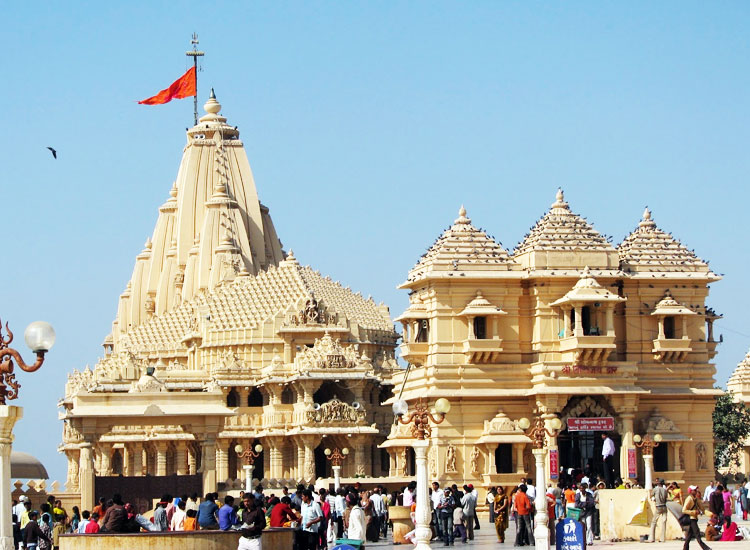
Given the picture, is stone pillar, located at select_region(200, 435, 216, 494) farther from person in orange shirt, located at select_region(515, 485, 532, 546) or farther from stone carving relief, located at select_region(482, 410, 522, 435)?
person in orange shirt, located at select_region(515, 485, 532, 546)

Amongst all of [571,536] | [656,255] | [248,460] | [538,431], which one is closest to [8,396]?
[571,536]

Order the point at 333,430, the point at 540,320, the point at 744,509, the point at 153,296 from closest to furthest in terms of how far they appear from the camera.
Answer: the point at 744,509 → the point at 540,320 → the point at 333,430 → the point at 153,296

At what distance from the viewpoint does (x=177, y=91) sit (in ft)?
313

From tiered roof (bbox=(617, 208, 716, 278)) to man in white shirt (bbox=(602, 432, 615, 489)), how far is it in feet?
20.4

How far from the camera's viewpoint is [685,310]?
5944 cm

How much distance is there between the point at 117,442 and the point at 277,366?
7.88 metres

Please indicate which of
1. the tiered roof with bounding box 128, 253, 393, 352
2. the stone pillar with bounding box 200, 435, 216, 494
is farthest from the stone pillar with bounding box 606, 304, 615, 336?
the tiered roof with bounding box 128, 253, 393, 352

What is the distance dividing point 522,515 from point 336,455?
2976cm

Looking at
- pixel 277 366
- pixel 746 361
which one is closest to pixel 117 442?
pixel 277 366

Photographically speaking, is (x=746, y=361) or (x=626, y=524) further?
(x=746, y=361)

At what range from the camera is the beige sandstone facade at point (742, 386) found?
8906 centimetres

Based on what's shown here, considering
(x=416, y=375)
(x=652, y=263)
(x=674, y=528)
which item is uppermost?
(x=652, y=263)

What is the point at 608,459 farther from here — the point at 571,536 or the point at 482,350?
the point at 571,536

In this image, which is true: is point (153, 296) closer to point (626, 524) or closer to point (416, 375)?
point (416, 375)
